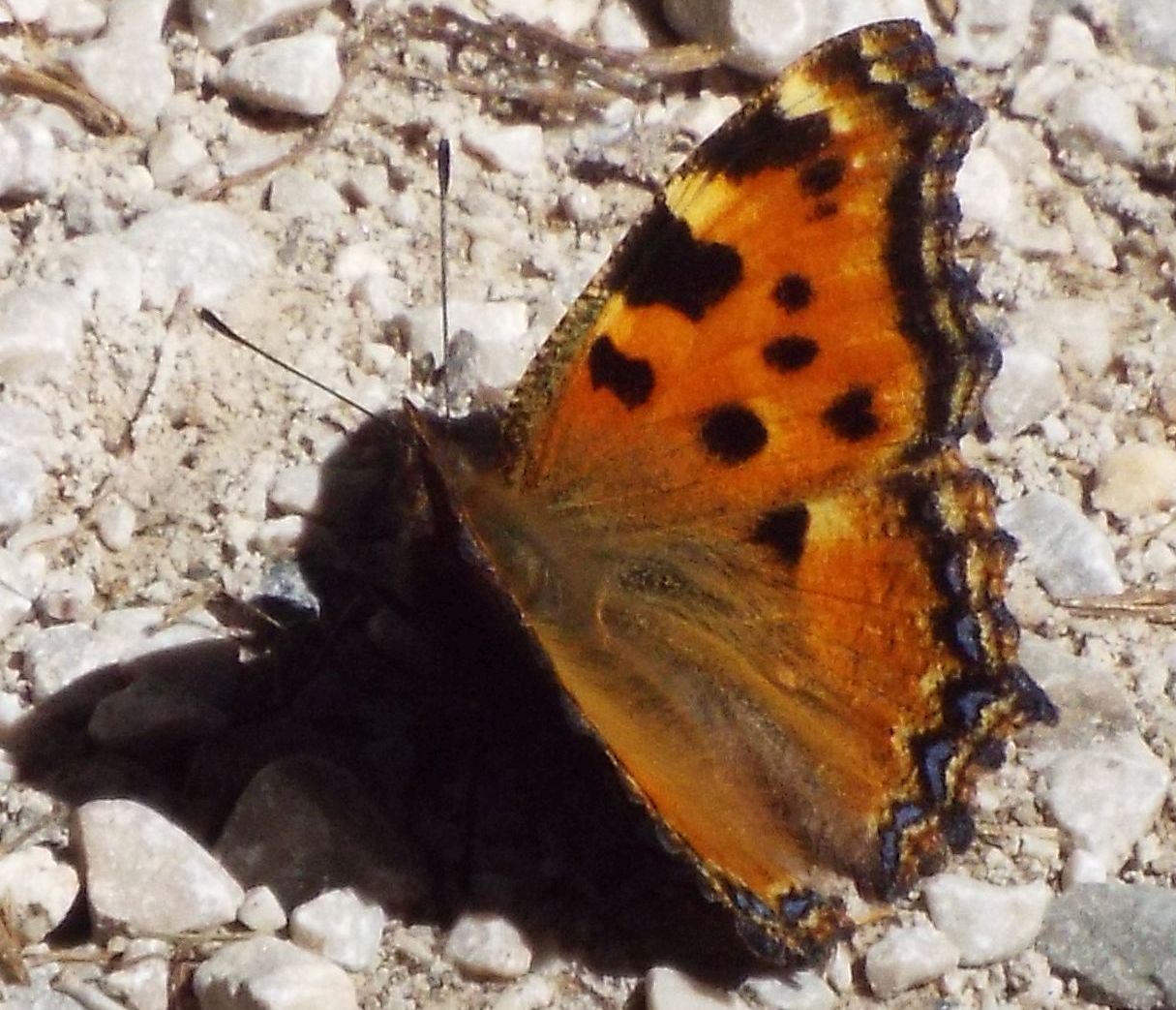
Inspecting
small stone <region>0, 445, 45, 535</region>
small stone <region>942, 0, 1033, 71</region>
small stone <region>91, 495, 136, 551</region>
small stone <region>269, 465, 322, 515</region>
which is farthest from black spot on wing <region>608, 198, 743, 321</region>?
small stone <region>942, 0, 1033, 71</region>

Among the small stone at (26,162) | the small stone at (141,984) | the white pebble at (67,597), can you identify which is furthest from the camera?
the small stone at (26,162)

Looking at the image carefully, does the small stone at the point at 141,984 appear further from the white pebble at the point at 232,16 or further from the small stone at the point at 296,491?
the white pebble at the point at 232,16

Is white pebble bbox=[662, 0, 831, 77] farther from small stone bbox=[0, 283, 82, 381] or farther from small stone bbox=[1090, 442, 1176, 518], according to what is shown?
small stone bbox=[0, 283, 82, 381]

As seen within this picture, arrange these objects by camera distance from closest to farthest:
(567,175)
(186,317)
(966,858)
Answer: (966,858) < (186,317) < (567,175)

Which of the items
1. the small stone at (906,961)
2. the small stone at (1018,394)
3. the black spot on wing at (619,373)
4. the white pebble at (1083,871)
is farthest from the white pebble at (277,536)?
the white pebble at (1083,871)

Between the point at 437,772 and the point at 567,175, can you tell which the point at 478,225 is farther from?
the point at 437,772

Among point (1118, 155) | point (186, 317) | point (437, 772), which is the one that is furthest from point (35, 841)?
point (1118, 155)
